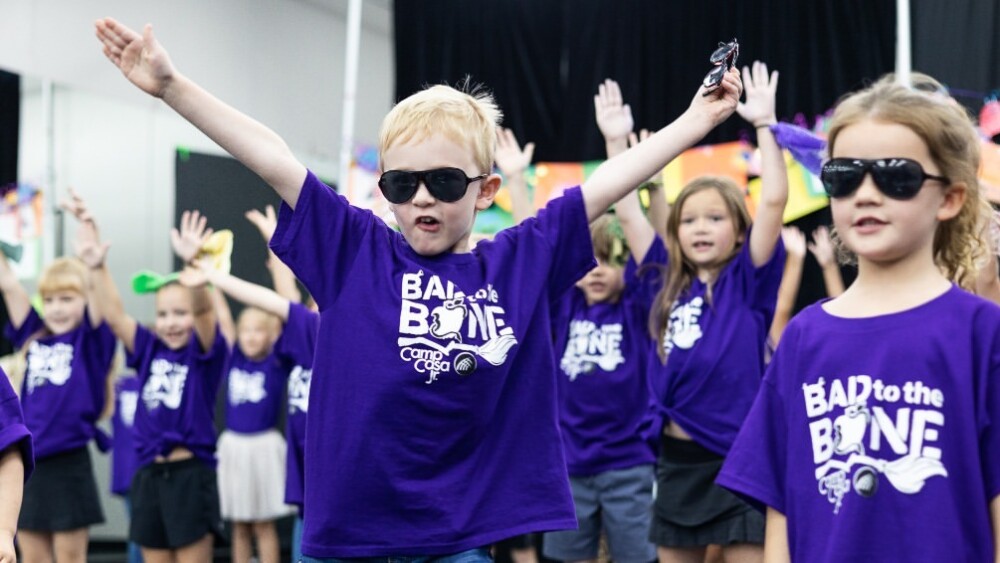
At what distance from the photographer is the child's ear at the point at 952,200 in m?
1.86

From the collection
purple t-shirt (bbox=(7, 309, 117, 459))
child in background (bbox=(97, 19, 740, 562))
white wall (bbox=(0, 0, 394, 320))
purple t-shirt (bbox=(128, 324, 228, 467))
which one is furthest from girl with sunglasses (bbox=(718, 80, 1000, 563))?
white wall (bbox=(0, 0, 394, 320))

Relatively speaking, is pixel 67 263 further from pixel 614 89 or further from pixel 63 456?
pixel 614 89

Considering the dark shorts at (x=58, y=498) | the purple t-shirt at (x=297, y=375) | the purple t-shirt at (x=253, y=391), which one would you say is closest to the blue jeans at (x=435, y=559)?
the purple t-shirt at (x=297, y=375)

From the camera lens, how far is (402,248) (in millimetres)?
2258

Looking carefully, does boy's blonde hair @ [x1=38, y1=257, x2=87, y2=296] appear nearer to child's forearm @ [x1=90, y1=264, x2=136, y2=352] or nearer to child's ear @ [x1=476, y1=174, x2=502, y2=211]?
child's forearm @ [x1=90, y1=264, x2=136, y2=352]

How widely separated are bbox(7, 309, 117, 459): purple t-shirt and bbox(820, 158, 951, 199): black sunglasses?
395 centimetres

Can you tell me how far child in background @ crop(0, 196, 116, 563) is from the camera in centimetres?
490

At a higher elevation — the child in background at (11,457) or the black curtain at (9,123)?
the black curtain at (9,123)

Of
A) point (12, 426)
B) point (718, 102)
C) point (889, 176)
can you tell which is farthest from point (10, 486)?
point (889, 176)

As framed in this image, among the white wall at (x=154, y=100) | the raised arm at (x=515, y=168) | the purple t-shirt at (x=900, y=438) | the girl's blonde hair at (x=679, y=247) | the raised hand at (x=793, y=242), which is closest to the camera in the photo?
the purple t-shirt at (x=900, y=438)

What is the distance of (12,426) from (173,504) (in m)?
2.65

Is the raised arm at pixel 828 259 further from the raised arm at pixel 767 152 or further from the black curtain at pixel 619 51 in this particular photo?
the raised arm at pixel 767 152

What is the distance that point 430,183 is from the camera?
221cm

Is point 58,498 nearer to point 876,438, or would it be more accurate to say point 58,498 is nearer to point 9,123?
point 9,123
